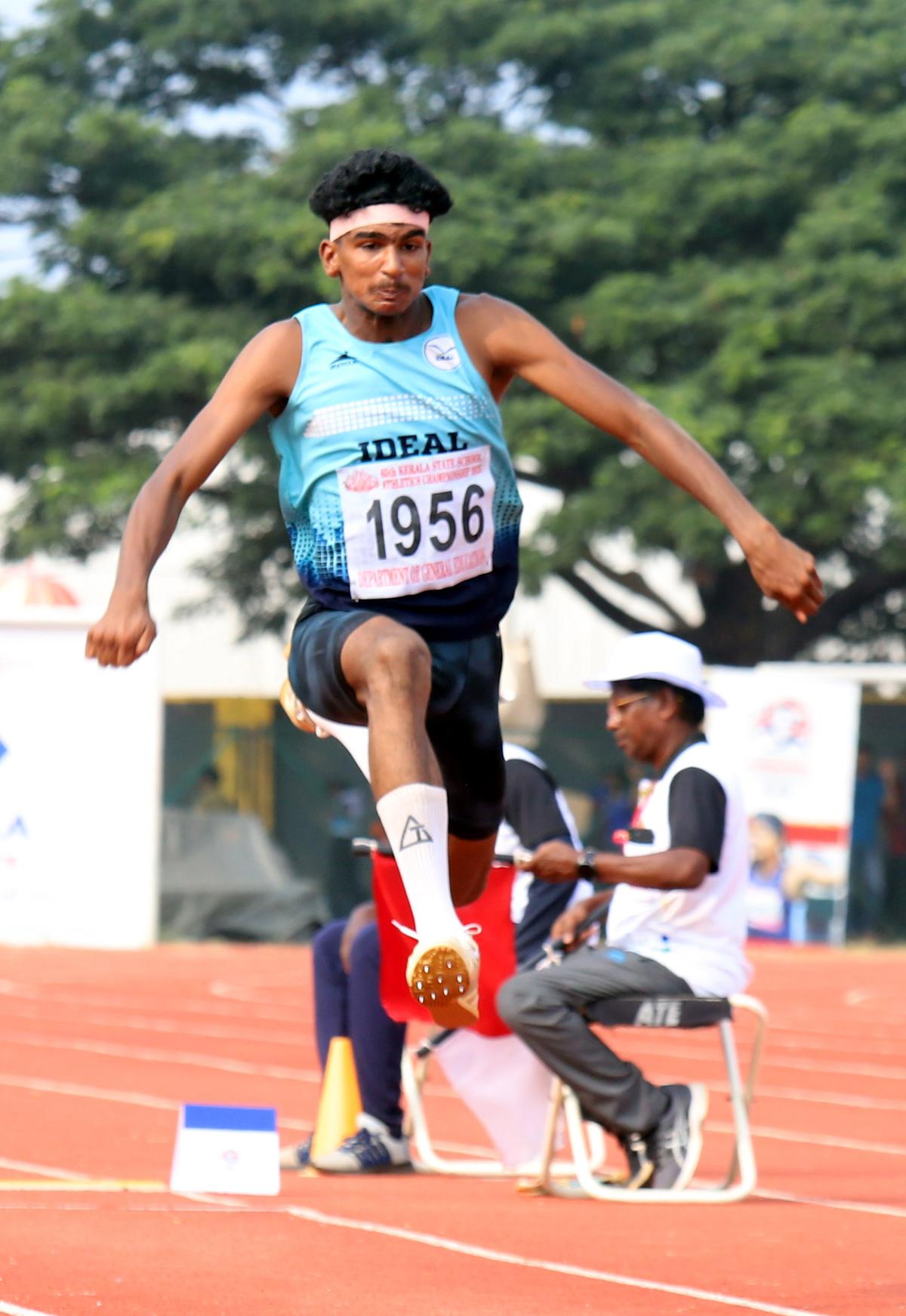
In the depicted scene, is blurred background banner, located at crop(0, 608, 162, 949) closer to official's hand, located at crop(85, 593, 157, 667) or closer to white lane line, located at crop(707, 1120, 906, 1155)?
white lane line, located at crop(707, 1120, 906, 1155)

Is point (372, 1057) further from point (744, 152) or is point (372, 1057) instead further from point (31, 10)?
point (31, 10)

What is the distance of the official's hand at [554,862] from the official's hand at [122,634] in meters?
2.46

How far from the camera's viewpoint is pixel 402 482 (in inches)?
183

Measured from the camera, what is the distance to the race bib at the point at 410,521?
4656mm

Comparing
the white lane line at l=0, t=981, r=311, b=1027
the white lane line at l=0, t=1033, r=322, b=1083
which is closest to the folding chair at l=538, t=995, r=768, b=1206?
the white lane line at l=0, t=1033, r=322, b=1083

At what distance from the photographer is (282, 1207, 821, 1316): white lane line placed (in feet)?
15.1

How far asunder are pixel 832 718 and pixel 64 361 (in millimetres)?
7924

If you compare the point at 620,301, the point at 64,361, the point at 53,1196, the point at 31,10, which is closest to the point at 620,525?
the point at 620,301

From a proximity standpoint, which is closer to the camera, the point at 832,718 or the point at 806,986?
the point at 806,986

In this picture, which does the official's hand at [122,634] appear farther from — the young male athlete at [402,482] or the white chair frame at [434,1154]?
the white chair frame at [434,1154]

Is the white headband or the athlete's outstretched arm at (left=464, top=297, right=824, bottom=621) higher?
the white headband

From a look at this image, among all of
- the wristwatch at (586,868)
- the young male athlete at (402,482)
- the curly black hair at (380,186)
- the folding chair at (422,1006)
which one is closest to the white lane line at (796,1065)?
the folding chair at (422,1006)

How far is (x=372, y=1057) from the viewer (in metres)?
7.73

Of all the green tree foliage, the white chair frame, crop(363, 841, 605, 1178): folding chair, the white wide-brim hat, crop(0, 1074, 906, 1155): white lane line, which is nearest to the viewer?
crop(363, 841, 605, 1178): folding chair
